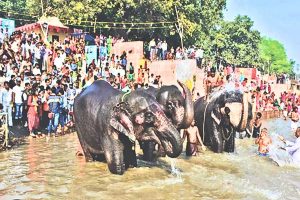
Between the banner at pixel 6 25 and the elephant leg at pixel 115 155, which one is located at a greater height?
the banner at pixel 6 25

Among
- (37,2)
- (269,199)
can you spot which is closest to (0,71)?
(269,199)

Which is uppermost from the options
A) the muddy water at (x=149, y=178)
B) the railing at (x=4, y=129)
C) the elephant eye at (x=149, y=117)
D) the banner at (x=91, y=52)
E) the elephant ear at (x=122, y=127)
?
the banner at (x=91, y=52)

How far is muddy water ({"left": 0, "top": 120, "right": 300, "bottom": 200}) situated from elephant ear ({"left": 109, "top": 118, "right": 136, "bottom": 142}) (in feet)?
3.01

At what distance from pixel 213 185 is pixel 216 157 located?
3256 millimetres

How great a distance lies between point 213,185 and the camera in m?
8.77

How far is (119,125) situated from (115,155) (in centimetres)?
67

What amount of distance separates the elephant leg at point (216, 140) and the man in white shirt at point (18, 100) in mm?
6393

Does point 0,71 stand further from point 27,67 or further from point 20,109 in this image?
point 27,67

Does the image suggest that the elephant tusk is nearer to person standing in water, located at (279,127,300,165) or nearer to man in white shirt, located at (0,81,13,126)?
person standing in water, located at (279,127,300,165)

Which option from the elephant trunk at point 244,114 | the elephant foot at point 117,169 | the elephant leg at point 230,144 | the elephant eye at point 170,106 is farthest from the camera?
the elephant leg at point 230,144

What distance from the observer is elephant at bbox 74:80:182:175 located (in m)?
8.24

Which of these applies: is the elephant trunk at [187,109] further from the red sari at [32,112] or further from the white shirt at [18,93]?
the white shirt at [18,93]

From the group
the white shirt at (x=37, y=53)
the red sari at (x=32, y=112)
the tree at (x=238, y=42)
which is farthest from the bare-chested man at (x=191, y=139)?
the tree at (x=238, y=42)

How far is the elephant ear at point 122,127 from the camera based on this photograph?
842 centimetres
